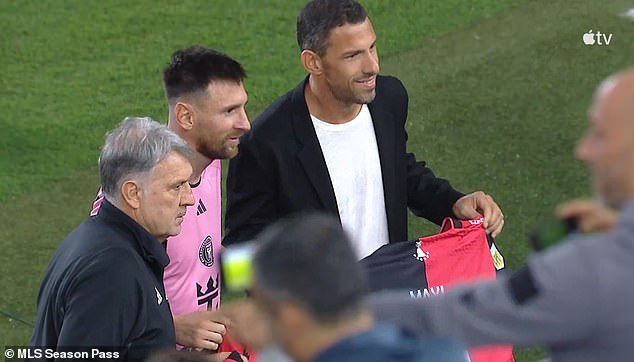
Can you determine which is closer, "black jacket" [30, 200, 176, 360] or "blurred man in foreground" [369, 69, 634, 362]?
"blurred man in foreground" [369, 69, 634, 362]

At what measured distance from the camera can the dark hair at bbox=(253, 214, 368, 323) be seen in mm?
2244

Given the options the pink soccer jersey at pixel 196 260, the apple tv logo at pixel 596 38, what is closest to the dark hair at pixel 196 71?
the pink soccer jersey at pixel 196 260

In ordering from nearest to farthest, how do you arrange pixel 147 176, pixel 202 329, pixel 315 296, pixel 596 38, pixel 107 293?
pixel 315 296 < pixel 107 293 < pixel 147 176 < pixel 202 329 < pixel 596 38

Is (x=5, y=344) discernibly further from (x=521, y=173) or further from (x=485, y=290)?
(x=485, y=290)

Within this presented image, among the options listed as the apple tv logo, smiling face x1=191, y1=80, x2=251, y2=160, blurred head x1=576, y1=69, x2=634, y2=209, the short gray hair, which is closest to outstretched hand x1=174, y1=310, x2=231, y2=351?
the short gray hair

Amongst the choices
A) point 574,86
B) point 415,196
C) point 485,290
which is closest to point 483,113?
point 574,86

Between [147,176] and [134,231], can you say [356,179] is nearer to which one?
[147,176]

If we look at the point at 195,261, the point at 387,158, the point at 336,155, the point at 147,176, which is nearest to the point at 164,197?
the point at 147,176

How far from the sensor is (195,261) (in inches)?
182

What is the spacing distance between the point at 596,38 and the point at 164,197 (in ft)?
21.5

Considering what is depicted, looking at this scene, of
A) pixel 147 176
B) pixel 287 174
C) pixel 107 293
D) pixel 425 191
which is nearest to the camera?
pixel 107 293

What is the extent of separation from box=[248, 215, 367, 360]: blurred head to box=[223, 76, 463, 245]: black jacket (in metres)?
2.43

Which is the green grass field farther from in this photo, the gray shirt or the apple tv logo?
the gray shirt

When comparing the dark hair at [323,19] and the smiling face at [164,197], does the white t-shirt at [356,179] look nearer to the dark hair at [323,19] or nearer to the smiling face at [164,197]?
the dark hair at [323,19]
